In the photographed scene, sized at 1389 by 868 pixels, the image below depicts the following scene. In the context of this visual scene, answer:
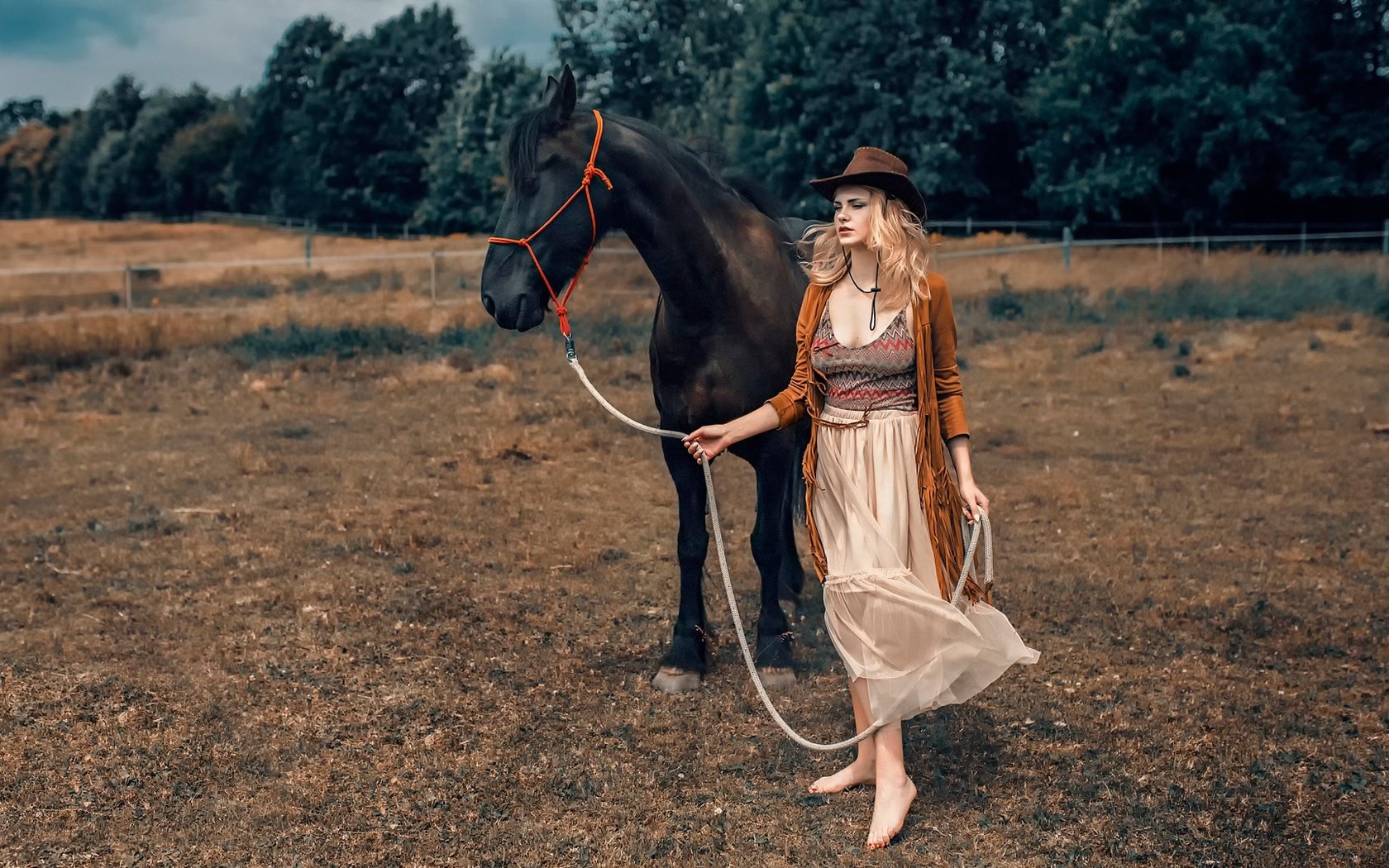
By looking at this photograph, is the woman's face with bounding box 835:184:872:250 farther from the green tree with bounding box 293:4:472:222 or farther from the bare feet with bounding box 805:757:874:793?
the green tree with bounding box 293:4:472:222

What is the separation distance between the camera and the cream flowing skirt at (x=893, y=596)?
9.81ft

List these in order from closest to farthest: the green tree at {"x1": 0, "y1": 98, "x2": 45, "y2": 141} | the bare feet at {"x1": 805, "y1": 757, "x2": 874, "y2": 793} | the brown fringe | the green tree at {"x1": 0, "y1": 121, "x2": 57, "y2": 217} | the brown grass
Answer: the brown fringe, the bare feet at {"x1": 805, "y1": 757, "x2": 874, "y2": 793}, the brown grass, the green tree at {"x1": 0, "y1": 121, "x2": 57, "y2": 217}, the green tree at {"x1": 0, "y1": 98, "x2": 45, "y2": 141}

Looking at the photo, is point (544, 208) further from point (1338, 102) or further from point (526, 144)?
point (1338, 102)

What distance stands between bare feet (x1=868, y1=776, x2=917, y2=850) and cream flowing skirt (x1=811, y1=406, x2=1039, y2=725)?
0.25 m

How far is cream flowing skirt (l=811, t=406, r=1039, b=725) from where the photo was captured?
2.99 m

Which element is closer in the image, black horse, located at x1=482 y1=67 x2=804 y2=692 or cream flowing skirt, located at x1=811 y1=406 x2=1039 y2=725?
cream flowing skirt, located at x1=811 y1=406 x2=1039 y2=725

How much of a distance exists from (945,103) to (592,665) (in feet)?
105

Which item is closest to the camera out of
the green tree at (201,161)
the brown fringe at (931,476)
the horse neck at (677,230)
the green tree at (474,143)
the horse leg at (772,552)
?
the brown fringe at (931,476)

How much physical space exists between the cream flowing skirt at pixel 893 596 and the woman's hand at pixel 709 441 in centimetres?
32

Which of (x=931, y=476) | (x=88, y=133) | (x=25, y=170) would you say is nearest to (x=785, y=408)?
(x=931, y=476)

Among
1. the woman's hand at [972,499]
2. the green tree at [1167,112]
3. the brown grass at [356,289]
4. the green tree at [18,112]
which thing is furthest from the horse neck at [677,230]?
the green tree at [18,112]

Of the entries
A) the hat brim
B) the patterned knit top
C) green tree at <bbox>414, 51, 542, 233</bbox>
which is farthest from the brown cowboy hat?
green tree at <bbox>414, 51, 542, 233</bbox>

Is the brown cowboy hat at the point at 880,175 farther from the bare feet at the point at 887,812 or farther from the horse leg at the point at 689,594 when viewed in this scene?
the bare feet at the point at 887,812

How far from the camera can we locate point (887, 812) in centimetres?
318
